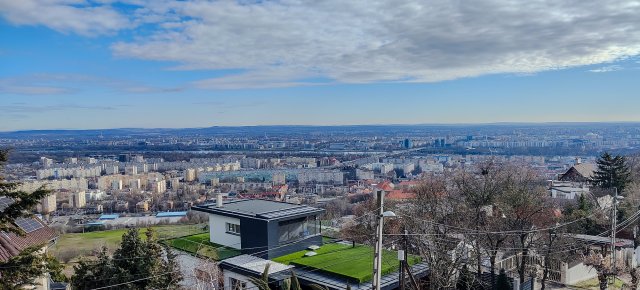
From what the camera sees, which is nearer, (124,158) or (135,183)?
(135,183)

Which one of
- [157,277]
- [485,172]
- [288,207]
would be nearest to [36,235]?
[157,277]

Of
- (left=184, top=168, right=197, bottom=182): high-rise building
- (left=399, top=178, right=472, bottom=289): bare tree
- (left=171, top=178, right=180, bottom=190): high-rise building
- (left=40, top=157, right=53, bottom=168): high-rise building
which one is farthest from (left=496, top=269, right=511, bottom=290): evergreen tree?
(left=40, top=157, right=53, bottom=168): high-rise building

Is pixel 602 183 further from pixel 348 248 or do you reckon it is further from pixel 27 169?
Answer: pixel 27 169

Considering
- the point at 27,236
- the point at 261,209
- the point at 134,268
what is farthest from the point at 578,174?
the point at 27,236

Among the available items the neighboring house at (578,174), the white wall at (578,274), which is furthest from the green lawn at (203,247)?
the neighboring house at (578,174)

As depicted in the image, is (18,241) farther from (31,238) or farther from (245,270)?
(245,270)

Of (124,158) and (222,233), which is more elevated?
(222,233)
